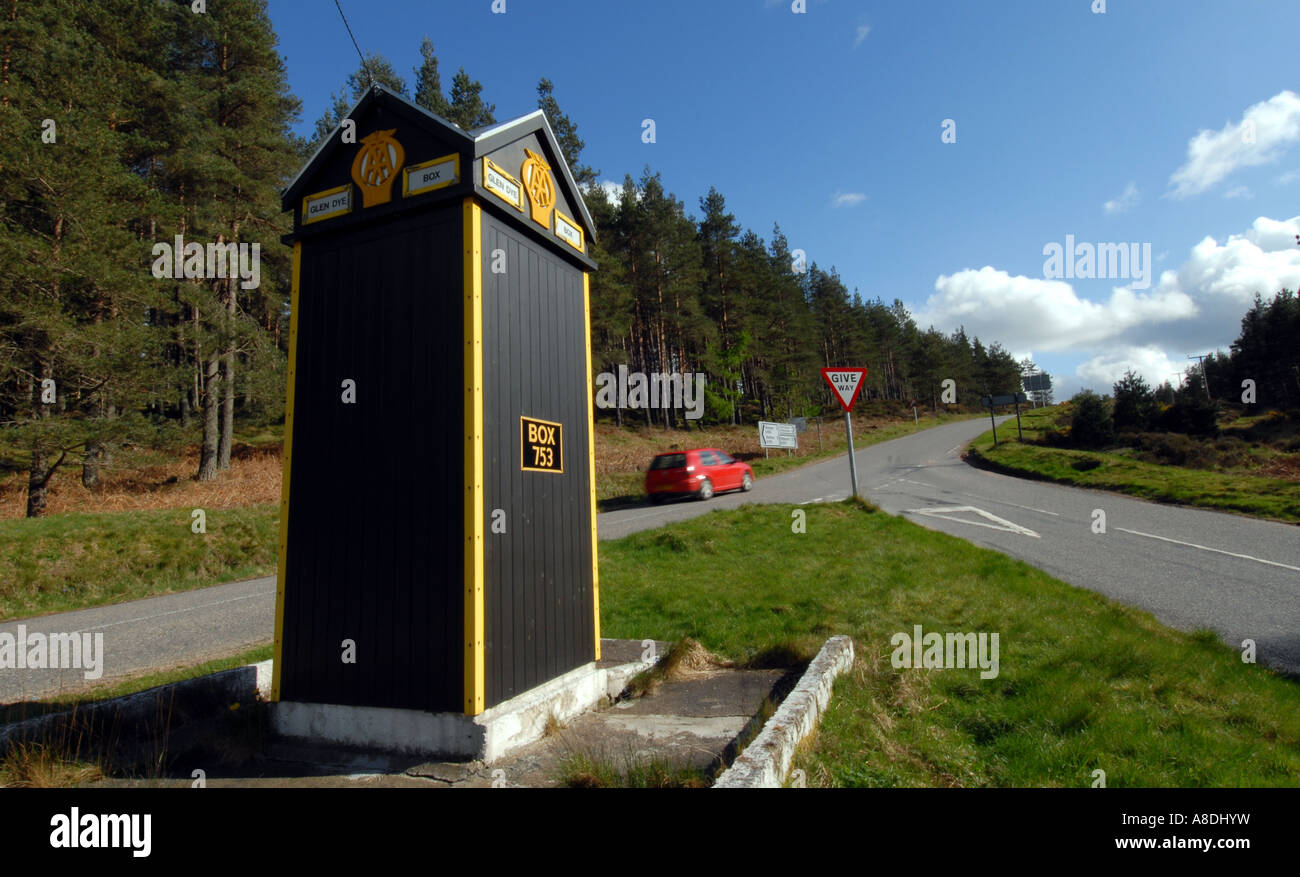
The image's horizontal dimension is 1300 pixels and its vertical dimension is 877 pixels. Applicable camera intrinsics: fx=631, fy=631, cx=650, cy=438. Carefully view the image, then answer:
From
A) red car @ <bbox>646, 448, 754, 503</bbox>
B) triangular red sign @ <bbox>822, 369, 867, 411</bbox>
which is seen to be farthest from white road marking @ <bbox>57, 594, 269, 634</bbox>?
red car @ <bbox>646, 448, 754, 503</bbox>

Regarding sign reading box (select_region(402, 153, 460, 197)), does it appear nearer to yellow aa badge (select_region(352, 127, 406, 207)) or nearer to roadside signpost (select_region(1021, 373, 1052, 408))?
yellow aa badge (select_region(352, 127, 406, 207))

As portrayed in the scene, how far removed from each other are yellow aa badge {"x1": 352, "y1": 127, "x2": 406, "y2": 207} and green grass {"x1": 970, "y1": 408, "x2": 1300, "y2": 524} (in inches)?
692

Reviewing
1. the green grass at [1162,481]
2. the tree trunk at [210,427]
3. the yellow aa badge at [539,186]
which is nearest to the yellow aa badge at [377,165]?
the yellow aa badge at [539,186]

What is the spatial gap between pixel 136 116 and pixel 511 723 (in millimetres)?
27371

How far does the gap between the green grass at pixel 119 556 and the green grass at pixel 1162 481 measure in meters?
22.2

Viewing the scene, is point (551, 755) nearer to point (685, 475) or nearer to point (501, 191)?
point (501, 191)

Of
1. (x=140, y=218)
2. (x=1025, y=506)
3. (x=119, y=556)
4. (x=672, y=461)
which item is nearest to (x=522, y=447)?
(x=119, y=556)

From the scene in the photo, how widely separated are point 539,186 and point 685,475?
1635 centimetres

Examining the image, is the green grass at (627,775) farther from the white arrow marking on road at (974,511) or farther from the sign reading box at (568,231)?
the white arrow marking on road at (974,511)

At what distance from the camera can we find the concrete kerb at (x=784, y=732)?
285 cm

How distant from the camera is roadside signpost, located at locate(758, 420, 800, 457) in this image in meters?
31.7

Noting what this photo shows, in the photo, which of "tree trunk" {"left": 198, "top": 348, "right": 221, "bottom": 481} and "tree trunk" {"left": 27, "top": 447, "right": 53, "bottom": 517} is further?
"tree trunk" {"left": 198, "top": 348, "right": 221, "bottom": 481}
